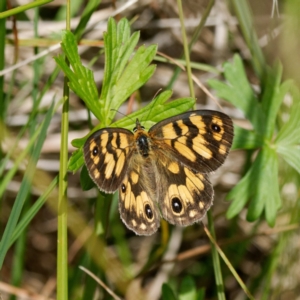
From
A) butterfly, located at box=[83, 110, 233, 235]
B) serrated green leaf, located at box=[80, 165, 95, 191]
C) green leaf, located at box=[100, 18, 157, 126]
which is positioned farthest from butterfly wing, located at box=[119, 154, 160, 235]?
green leaf, located at box=[100, 18, 157, 126]

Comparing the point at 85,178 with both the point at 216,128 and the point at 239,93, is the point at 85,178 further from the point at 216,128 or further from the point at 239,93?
the point at 239,93

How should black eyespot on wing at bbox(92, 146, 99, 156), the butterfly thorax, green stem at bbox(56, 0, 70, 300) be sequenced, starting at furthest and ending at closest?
the butterfly thorax, black eyespot on wing at bbox(92, 146, 99, 156), green stem at bbox(56, 0, 70, 300)

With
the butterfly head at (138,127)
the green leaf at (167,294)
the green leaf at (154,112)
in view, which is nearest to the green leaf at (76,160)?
the green leaf at (154,112)

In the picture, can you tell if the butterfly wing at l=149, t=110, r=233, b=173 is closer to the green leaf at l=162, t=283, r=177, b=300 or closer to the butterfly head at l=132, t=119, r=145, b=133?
the butterfly head at l=132, t=119, r=145, b=133

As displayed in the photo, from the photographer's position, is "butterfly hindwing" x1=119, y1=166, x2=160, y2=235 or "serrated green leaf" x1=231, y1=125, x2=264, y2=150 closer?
"butterfly hindwing" x1=119, y1=166, x2=160, y2=235

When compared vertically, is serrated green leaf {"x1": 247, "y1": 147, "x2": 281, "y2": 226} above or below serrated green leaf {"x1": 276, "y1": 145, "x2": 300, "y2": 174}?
below

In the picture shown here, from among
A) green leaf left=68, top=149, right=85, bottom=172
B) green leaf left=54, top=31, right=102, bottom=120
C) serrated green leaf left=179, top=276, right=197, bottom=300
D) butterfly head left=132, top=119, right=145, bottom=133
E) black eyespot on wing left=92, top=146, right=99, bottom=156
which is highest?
green leaf left=54, top=31, right=102, bottom=120
